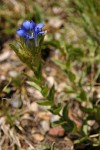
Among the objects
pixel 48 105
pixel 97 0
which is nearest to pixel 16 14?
pixel 97 0

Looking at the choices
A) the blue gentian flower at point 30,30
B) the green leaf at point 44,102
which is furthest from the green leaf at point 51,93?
the blue gentian flower at point 30,30

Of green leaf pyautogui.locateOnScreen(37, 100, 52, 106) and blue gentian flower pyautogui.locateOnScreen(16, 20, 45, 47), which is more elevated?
blue gentian flower pyautogui.locateOnScreen(16, 20, 45, 47)

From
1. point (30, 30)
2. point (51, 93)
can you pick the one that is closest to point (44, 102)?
point (51, 93)

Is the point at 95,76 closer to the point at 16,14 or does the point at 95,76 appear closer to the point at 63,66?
the point at 63,66

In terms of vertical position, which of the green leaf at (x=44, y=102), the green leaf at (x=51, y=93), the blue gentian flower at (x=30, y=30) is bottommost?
the green leaf at (x=44, y=102)

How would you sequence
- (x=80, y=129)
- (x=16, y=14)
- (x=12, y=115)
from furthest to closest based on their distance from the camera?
(x=16, y=14) < (x=12, y=115) < (x=80, y=129)

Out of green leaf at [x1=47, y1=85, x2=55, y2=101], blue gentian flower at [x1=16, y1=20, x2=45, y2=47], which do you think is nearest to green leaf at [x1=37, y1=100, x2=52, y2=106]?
green leaf at [x1=47, y1=85, x2=55, y2=101]

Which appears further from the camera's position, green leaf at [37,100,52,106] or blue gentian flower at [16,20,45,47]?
green leaf at [37,100,52,106]

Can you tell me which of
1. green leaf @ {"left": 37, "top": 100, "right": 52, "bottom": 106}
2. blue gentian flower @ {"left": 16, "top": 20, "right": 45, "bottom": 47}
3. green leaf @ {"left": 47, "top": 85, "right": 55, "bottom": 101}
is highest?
blue gentian flower @ {"left": 16, "top": 20, "right": 45, "bottom": 47}

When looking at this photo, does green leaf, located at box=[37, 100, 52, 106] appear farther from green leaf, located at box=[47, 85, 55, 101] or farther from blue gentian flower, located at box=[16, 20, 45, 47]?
blue gentian flower, located at box=[16, 20, 45, 47]

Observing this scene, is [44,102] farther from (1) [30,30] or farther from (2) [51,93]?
(1) [30,30]

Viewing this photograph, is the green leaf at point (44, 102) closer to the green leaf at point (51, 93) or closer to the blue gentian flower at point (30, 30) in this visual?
the green leaf at point (51, 93)
